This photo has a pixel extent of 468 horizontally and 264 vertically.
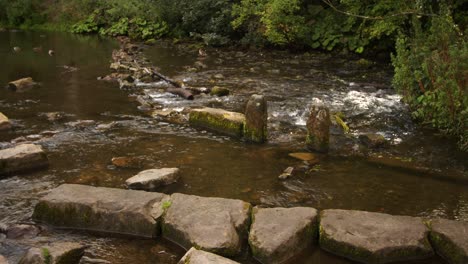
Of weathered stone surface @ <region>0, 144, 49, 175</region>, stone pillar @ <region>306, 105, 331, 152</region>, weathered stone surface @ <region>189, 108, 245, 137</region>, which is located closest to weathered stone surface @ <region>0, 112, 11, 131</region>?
weathered stone surface @ <region>0, 144, 49, 175</region>

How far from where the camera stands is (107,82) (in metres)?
12.2

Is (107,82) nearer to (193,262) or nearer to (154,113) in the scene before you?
(154,113)

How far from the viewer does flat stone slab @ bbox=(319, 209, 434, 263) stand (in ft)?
13.5

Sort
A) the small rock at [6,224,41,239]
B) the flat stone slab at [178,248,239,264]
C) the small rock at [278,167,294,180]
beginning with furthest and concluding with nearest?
the small rock at [278,167,294,180] < the small rock at [6,224,41,239] < the flat stone slab at [178,248,239,264]

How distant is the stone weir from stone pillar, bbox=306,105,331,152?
93.3 inches

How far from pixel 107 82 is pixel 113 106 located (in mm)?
2806

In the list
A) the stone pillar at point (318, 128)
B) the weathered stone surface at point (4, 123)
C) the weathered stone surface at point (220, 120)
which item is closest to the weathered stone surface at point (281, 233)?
the stone pillar at point (318, 128)

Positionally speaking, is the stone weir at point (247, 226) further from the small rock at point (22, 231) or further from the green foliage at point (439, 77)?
the green foliage at point (439, 77)

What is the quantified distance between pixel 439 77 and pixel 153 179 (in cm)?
444

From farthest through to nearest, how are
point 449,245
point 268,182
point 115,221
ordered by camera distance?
point 268,182 < point 115,221 < point 449,245

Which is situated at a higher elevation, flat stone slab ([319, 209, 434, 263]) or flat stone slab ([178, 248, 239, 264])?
flat stone slab ([178, 248, 239, 264])

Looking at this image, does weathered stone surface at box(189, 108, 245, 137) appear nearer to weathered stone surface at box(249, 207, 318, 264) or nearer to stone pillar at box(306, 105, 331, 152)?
stone pillar at box(306, 105, 331, 152)

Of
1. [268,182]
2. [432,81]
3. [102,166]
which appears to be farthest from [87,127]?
[432,81]

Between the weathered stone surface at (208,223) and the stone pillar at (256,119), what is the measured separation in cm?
253
